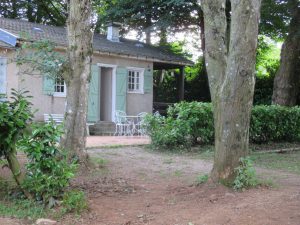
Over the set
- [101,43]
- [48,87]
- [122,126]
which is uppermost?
[101,43]

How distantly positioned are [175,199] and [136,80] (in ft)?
41.2

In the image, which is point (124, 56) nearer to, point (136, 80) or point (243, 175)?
point (136, 80)

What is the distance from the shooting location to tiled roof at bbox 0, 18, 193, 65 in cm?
1583

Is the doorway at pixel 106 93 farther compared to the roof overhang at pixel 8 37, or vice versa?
the doorway at pixel 106 93

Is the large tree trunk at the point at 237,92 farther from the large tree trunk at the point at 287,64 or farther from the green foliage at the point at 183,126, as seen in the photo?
the large tree trunk at the point at 287,64

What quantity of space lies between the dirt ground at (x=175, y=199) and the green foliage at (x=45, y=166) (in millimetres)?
506

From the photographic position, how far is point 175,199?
249 inches

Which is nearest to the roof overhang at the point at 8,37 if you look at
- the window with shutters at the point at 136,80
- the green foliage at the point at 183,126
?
the green foliage at the point at 183,126

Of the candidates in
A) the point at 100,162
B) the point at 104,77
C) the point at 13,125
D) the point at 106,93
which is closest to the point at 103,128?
the point at 106,93

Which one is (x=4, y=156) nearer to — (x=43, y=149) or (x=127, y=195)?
(x=43, y=149)

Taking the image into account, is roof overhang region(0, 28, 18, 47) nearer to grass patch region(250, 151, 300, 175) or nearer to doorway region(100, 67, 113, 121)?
doorway region(100, 67, 113, 121)

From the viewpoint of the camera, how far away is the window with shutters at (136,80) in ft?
60.2

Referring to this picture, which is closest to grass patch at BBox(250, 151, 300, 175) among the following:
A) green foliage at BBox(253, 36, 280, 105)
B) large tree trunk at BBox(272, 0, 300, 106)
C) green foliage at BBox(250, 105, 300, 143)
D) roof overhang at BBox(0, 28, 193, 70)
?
green foliage at BBox(250, 105, 300, 143)

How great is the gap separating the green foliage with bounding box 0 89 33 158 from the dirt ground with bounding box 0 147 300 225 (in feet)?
3.81
